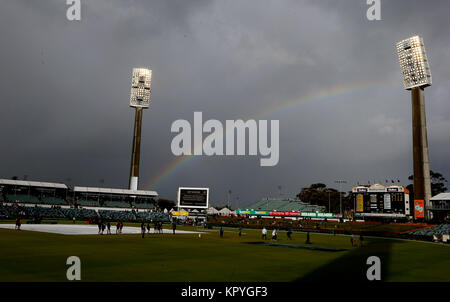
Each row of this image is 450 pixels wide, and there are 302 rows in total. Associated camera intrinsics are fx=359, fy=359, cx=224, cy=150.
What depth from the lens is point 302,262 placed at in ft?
82.1

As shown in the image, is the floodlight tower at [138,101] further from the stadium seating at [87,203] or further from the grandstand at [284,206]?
the grandstand at [284,206]

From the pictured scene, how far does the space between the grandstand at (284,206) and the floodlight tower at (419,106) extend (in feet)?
203

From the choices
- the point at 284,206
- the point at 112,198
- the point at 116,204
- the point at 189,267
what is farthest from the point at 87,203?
the point at 189,267

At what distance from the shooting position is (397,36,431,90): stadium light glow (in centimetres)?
9738

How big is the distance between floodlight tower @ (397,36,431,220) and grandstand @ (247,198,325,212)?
62016 millimetres

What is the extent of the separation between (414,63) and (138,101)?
9442cm

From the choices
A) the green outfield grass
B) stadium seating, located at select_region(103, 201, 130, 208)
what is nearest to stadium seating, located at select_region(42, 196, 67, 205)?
stadium seating, located at select_region(103, 201, 130, 208)

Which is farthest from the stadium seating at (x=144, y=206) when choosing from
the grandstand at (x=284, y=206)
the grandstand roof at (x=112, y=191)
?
the grandstand at (x=284, y=206)

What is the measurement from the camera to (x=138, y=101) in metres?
138

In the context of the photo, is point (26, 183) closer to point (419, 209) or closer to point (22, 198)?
point (22, 198)

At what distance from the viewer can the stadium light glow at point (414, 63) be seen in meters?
97.4

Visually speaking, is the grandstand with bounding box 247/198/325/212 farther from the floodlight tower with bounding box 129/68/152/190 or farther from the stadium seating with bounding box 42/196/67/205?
the stadium seating with bounding box 42/196/67/205

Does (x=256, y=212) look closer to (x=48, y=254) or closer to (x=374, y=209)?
(x=374, y=209)
